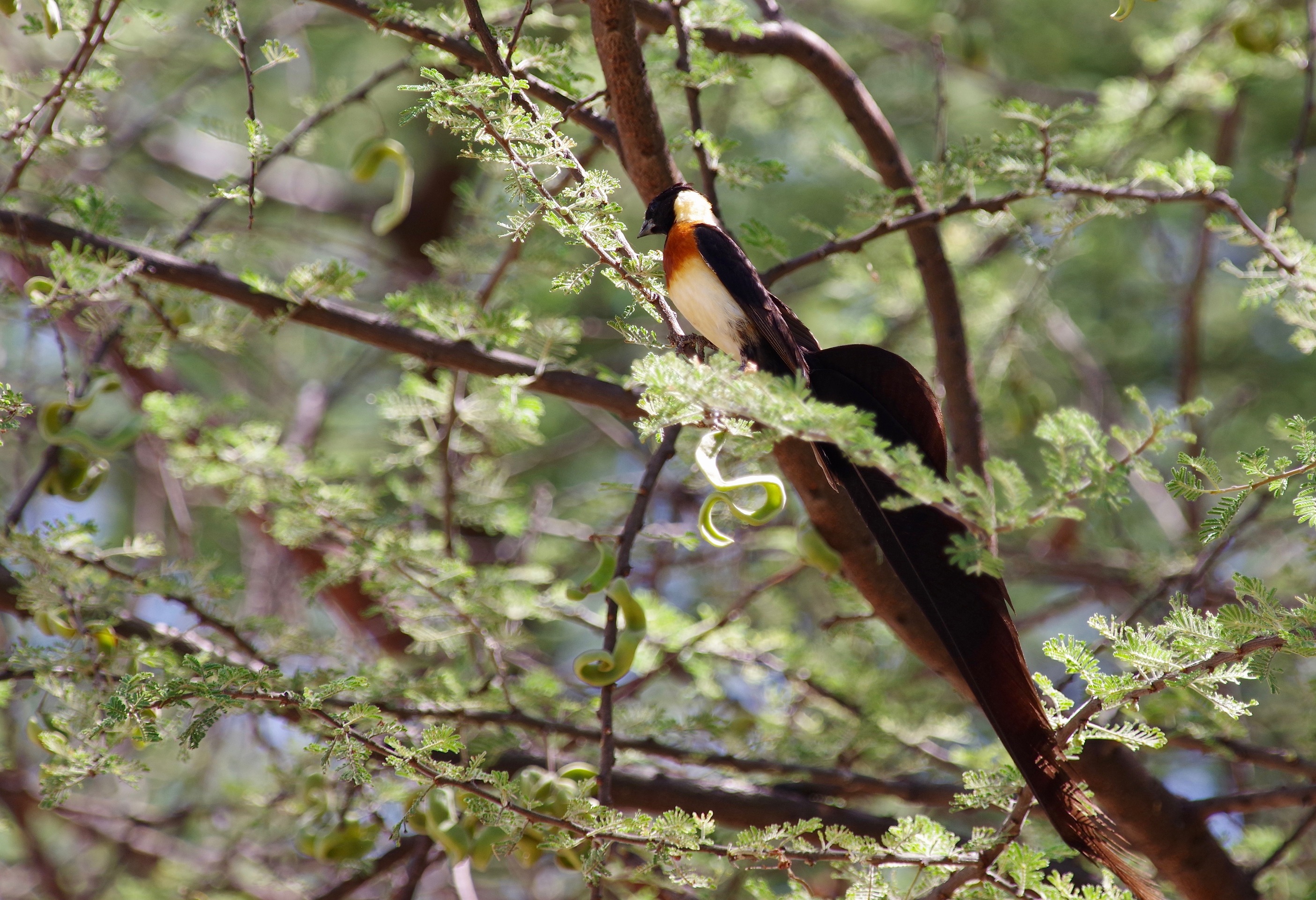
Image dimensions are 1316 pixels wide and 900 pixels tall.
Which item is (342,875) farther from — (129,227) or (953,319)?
(129,227)

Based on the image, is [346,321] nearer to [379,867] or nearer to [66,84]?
[66,84]

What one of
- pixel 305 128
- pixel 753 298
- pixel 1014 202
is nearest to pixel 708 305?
pixel 753 298

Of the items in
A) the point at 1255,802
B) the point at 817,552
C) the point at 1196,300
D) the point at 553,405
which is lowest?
the point at 1255,802

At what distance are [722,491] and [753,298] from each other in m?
0.37

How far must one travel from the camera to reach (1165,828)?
220 centimetres

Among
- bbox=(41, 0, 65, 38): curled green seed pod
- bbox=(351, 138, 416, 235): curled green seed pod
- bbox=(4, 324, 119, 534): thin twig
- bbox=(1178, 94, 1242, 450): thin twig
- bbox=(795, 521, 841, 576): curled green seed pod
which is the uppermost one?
bbox=(1178, 94, 1242, 450): thin twig

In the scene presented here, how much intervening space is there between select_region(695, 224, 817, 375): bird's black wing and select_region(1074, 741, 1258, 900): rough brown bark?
1.09 metres

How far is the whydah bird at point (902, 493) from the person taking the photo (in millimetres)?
1479

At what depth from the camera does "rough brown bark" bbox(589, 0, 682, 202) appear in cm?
178

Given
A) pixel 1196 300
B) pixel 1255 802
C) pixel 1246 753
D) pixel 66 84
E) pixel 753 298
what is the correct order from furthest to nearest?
pixel 1196 300 < pixel 1246 753 < pixel 1255 802 < pixel 66 84 < pixel 753 298

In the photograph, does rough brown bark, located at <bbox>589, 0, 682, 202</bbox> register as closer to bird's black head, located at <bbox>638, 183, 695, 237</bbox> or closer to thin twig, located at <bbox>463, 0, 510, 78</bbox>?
bird's black head, located at <bbox>638, 183, 695, 237</bbox>

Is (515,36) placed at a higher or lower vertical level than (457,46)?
lower

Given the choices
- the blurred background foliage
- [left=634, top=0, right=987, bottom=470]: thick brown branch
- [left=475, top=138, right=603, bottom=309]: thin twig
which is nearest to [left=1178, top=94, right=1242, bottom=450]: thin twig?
the blurred background foliage

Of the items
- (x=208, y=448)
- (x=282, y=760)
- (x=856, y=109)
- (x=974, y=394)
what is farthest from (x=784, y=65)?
(x=282, y=760)
